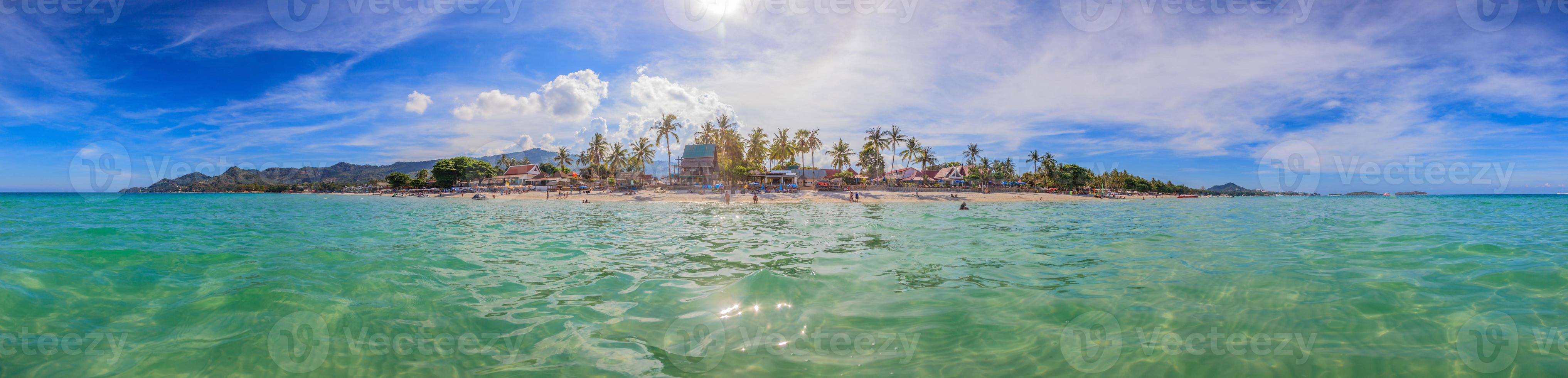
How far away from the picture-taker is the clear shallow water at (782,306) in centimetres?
399

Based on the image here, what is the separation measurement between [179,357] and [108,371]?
0.36m

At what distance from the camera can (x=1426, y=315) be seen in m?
5.24

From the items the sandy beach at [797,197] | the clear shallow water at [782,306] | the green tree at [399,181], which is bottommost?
the clear shallow water at [782,306]

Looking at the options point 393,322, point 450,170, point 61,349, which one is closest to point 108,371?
point 61,349

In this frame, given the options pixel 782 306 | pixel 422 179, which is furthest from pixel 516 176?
pixel 782 306

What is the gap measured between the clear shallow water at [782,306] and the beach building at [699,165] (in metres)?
64.6

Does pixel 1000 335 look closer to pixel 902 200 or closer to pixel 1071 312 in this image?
pixel 1071 312

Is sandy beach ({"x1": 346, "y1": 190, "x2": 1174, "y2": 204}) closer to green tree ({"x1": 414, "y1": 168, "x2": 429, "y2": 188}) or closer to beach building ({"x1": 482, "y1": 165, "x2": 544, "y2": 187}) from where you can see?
beach building ({"x1": 482, "y1": 165, "x2": 544, "y2": 187})

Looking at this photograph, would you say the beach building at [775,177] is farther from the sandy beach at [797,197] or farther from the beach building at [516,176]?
the beach building at [516,176]

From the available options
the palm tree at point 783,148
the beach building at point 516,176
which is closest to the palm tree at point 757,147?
the palm tree at point 783,148

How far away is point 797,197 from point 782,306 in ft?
146

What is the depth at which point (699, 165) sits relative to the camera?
78.4 metres

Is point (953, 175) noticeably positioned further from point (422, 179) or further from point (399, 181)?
point (399, 181)

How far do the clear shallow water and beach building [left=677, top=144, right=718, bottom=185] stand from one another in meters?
64.6
